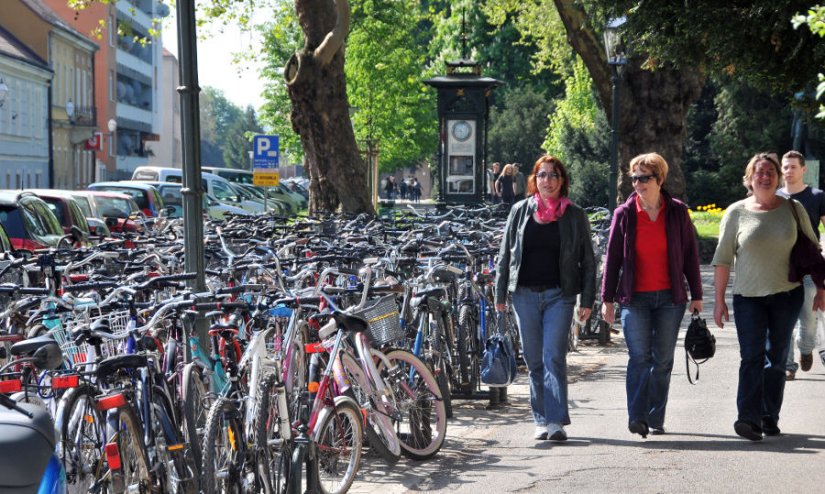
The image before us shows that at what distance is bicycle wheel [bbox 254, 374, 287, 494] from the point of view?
6.86 metres

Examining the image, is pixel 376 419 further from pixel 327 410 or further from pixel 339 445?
pixel 327 410

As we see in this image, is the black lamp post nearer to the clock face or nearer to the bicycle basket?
the clock face

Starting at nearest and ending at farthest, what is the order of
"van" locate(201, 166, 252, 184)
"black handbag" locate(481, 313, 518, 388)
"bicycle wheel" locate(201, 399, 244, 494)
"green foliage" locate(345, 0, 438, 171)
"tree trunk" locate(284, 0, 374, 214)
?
1. "bicycle wheel" locate(201, 399, 244, 494)
2. "black handbag" locate(481, 313, 518, 388)
3. "tree trunk" locate(284, 0, 374, 214)
4. "green foliage" locate(345, 0, 438, 171)
5. "van" locate(201, 166, 252, 184)

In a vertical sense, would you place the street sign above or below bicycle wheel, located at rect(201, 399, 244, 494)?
above

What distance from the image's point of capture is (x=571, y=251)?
9.09 m

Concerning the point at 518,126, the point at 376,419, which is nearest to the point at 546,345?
the point at 376,419

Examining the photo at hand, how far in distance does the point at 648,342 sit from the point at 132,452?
4.04m

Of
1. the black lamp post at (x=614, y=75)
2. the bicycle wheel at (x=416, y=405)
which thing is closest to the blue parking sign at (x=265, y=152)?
the black lamp post at (x=614, y=75)

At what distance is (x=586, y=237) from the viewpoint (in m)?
9.16

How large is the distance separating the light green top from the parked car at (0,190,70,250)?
8651mm

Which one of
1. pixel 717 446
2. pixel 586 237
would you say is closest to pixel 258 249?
pixel 586 237

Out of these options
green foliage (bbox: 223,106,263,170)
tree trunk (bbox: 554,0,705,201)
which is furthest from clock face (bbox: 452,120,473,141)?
green foliage (bbox: 223,106,263,170)

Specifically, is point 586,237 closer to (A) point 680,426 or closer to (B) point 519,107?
(A) point 680,426

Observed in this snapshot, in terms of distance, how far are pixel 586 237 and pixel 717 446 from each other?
152 centimetres
